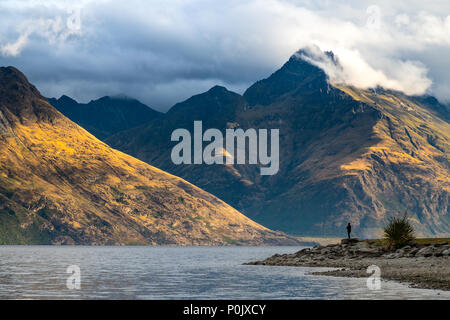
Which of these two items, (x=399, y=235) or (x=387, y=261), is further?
(x=399, y=235)

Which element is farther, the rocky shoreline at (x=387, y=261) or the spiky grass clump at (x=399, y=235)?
the spiky grass clump at (x=399, y=235)

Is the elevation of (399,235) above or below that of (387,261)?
above

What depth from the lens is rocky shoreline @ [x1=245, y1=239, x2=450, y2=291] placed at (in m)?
66.9

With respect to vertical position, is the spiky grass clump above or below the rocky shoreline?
above

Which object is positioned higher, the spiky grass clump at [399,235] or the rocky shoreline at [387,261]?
the spiky grass clump at [399,235]

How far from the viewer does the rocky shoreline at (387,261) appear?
66938 mm

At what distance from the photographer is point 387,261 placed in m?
91.2

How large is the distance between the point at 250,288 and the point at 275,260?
2356 inches

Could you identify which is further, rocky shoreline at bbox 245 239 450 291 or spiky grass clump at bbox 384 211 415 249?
spiky grass clump at bbox 384 211 415 249
